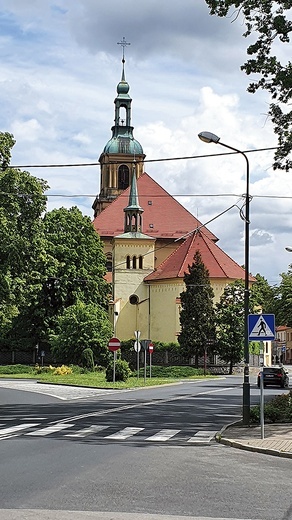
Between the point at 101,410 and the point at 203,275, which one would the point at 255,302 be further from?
the point at 101,410

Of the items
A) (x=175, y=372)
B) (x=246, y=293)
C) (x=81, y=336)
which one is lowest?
(x=175, y=372)

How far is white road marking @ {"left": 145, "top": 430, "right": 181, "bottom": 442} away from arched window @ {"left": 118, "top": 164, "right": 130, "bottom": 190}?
82.8m

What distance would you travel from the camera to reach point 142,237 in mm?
80000

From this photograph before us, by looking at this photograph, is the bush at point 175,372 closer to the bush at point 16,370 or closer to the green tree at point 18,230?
the bush at point 16,370

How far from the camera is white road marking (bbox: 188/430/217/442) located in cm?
1703

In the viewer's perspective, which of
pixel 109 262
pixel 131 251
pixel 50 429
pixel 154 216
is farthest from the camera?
pixel 154 216

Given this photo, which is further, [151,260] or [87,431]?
[151,260]

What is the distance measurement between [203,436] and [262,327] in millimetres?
2855

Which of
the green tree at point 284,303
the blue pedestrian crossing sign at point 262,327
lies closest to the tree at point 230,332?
the green tree at point 284,303

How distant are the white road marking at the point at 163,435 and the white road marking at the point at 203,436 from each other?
0.53 metres

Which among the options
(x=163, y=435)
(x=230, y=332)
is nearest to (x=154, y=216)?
(x=230, y=332)

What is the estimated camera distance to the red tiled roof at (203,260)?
76125 millimetres

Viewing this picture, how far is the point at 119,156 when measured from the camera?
101875mm

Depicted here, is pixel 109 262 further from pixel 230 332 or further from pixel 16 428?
pixel 16 428
